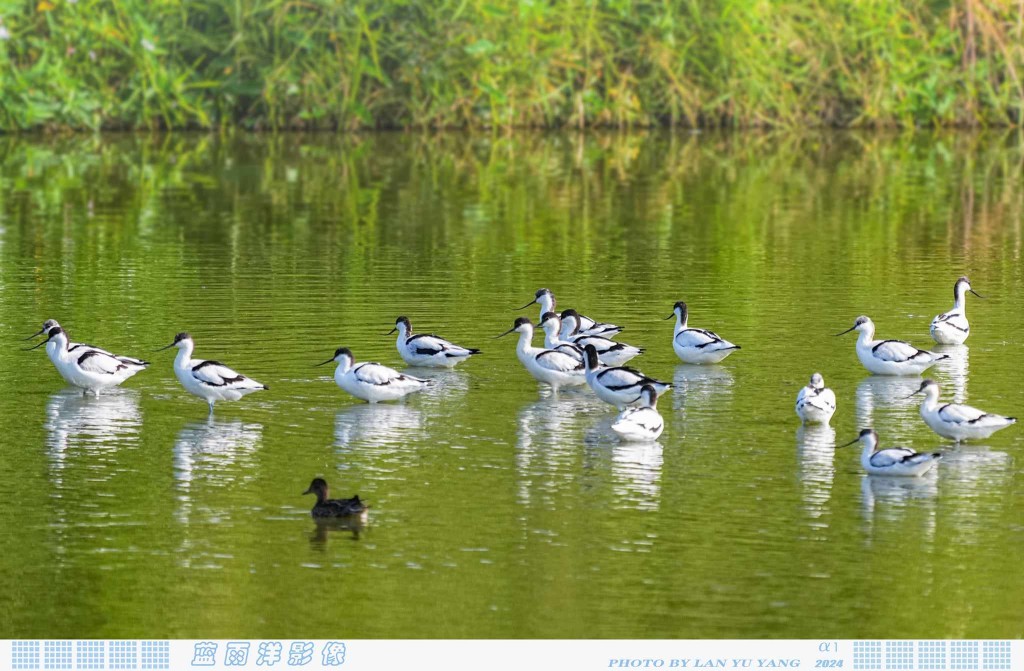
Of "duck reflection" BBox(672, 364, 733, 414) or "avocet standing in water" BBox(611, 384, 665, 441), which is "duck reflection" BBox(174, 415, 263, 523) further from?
"duck reflection" BBox(672, 364, 733, 414)

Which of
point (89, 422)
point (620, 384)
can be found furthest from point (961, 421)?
point (89, 422)

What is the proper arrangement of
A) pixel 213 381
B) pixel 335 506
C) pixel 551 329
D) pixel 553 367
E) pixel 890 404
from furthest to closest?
pixel 551 329 → pixel 553 367 → pixel 890 404 → pixel 213 381 → pixel 335 506

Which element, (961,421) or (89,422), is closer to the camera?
(961,421)

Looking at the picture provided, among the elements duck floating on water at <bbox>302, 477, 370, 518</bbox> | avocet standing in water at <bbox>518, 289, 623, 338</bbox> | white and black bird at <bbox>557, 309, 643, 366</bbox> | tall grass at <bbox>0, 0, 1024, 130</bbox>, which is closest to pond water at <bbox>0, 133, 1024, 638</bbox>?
duck floating on water at <bbox>302, 477, 370, 518</bbox>

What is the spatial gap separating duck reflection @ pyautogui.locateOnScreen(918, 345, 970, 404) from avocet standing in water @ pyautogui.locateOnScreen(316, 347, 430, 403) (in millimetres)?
4296

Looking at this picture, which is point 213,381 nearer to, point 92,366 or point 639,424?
point 92,366

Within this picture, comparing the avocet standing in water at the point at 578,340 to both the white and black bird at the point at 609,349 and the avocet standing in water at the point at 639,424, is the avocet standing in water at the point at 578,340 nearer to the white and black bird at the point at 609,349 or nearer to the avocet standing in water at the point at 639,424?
the white and black bird at the point at 609,349

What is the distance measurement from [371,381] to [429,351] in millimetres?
1705

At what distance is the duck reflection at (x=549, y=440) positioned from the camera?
13430 mm

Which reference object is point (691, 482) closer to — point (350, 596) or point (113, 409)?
point (350, 596)

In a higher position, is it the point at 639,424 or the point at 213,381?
the point at 213,381

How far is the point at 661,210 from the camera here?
3188 cm

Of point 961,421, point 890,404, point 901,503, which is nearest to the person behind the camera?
point 901,503

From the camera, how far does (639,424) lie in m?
14.6
